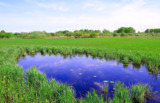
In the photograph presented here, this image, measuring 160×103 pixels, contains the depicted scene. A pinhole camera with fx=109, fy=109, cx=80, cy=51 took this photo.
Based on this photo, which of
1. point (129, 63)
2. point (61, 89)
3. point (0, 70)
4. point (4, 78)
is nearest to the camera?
point (61, 89)

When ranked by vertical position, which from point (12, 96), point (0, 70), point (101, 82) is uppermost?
point (0, 70)

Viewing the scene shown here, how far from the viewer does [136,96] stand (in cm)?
462

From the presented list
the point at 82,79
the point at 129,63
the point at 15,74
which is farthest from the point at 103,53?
the point at 15,74

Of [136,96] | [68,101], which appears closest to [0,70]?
[68,101]

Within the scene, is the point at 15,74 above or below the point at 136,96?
above

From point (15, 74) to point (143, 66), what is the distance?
9.99 meters

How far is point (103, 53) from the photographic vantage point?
47.4 ft

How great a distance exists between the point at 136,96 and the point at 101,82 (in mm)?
2340

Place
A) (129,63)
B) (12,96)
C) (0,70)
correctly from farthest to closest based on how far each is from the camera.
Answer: (129,63) → (0,70) → (12,96)

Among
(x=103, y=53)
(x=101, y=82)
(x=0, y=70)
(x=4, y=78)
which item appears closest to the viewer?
(x=4, y=78)

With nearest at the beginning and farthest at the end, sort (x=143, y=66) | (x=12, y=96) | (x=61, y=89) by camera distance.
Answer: (x=12, y=96) < (x=61, y=89) < (x=143, y=66)

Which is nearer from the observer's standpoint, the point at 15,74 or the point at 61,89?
the point at 61,89

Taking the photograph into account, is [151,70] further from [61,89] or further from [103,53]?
[61,89]

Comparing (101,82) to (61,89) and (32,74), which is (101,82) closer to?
(61,89)
